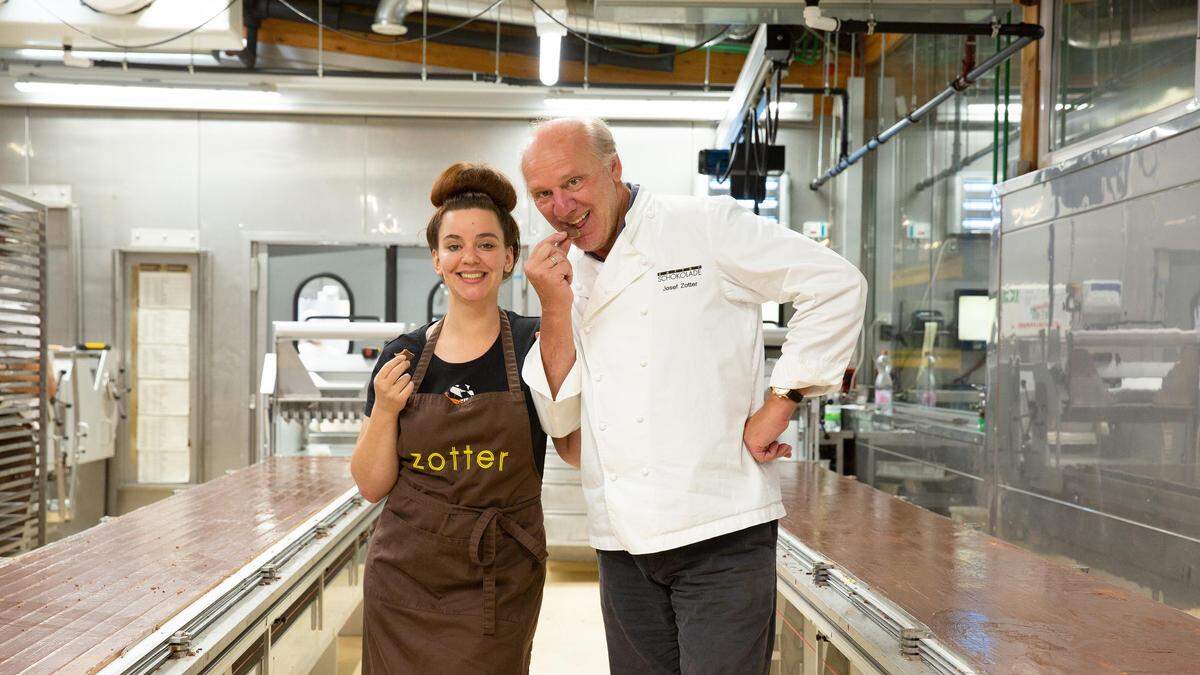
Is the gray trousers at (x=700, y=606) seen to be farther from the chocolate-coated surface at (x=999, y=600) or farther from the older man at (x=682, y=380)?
the chocolate-coated surface at (x=999, y=600)

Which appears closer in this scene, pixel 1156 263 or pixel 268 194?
pixel 1156 263

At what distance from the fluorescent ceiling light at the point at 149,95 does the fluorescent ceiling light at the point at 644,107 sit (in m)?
2.14

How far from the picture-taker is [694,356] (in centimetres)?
169

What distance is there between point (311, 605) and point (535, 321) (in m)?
1.41

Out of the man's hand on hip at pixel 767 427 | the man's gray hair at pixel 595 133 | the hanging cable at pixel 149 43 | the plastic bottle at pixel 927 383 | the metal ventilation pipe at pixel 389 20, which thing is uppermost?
the metal ventilation pipe at pixel 389 20

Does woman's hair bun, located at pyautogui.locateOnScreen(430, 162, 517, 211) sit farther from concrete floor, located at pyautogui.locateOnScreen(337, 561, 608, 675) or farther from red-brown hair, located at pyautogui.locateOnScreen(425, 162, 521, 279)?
concrete floor, located at pyautogui.locateOnScreen(337, 561, 608, 675)

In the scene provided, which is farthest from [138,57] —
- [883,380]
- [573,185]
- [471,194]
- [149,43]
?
[573,185]

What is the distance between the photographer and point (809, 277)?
1.67 metres

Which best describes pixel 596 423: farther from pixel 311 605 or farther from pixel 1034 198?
pixel 1034 198

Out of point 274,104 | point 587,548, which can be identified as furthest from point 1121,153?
point 274,104

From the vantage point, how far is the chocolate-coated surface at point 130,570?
1.83 meters

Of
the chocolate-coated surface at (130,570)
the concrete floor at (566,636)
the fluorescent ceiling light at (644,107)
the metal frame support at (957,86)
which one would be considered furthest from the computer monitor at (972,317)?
the chocolate-coated surface at (130,570)

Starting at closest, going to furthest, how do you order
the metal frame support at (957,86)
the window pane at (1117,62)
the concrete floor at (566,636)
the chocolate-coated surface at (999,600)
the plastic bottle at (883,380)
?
the chocolate-coated surface at (999,600) < the window pane at (1117,62) < the metal frame support at (957,86) < the concrete floor at (566,636) < the plastic bottle at (883,380)

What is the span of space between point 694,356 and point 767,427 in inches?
6.7
